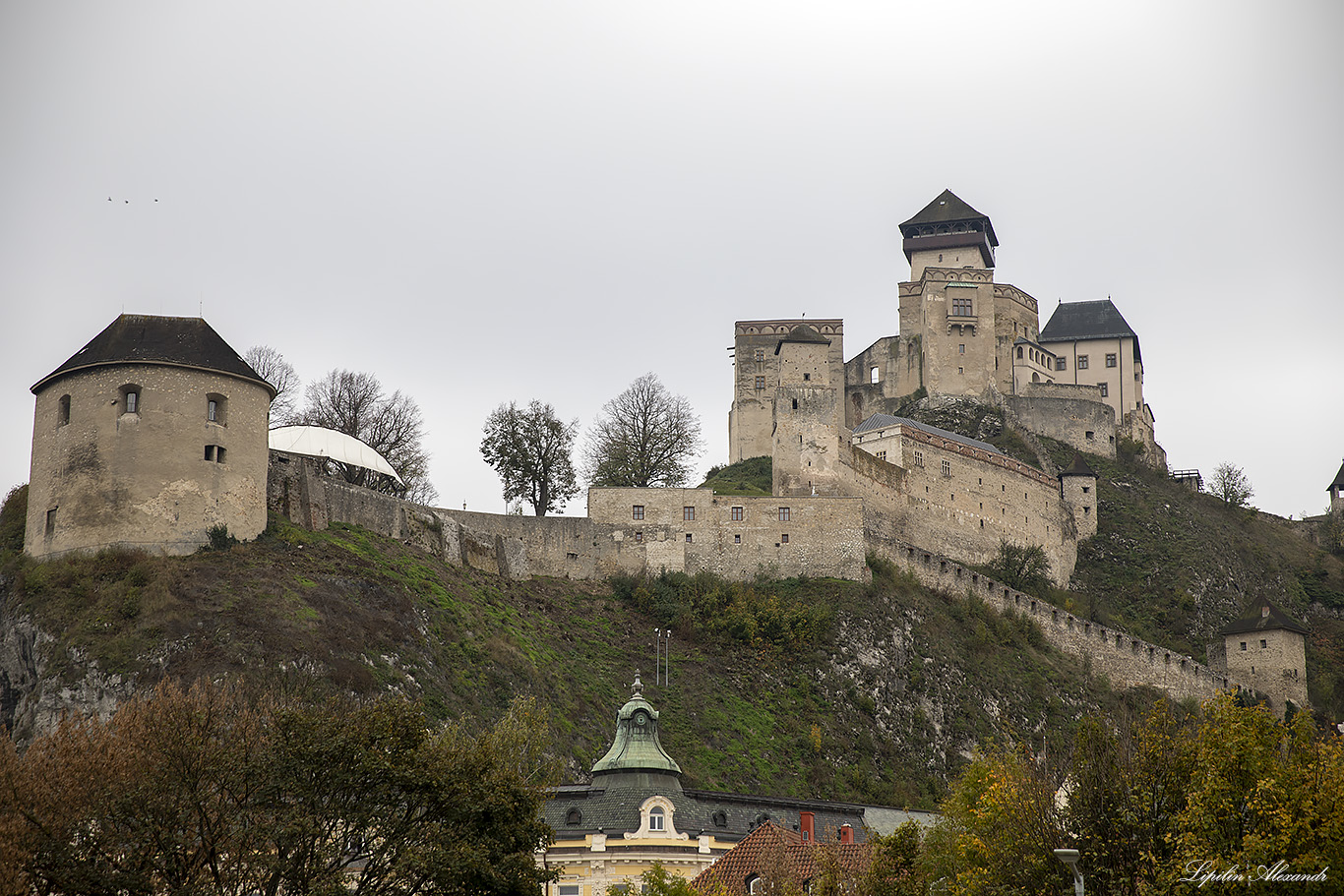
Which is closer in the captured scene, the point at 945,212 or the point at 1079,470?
the point at 1079,470

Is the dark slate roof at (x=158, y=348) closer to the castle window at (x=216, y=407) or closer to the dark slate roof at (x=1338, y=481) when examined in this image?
the castle window at (x=216, y=407)

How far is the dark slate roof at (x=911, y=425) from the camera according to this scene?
8612cm

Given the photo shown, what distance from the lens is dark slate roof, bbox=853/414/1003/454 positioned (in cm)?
8612

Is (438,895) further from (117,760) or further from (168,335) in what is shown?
(168,335)

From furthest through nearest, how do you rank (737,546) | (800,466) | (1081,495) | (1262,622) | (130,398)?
(1081,495) < (1262,622) < (800,466) < (737,546) < (130,398)

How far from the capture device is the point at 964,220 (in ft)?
371

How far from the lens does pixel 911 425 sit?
87062 mm

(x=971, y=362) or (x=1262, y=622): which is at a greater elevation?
(x=971, y=362)

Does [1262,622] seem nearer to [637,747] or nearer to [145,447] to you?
[637,747]

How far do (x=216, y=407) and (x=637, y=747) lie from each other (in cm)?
2129

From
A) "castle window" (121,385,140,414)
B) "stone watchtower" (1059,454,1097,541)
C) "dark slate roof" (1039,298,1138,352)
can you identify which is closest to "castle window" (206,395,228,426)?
"castle window" (121,385,140,414)

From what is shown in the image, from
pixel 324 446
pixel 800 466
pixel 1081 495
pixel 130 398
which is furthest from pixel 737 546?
pixel 130 398

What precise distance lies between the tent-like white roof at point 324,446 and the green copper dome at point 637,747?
22.1 metres

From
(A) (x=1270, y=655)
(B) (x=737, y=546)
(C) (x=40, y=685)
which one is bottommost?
(C) (x=40, y=685)
